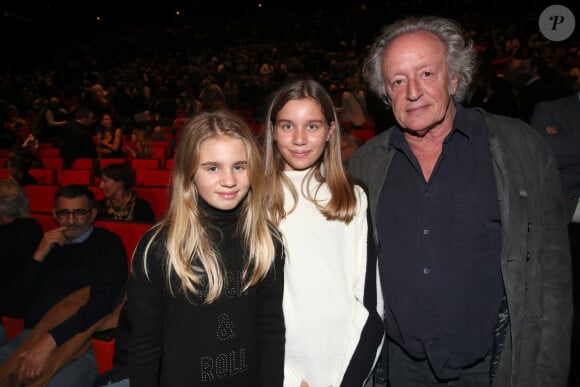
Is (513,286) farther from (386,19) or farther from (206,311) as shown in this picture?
(386,19)

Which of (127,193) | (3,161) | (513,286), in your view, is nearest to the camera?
(513,286)

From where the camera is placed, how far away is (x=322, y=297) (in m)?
1.47


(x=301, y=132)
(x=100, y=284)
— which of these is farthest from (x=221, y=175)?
(x=100, y=284)

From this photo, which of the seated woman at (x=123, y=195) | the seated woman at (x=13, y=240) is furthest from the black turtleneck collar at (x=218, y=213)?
the seated woman at (x=123, y=195)

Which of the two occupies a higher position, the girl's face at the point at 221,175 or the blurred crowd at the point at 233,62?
the blurred crowd at the point at 233,62

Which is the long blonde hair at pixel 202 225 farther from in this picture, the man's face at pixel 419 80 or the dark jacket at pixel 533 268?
the dark jacket at pixel 533 268

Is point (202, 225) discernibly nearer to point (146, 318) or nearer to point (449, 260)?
point (146, 318)

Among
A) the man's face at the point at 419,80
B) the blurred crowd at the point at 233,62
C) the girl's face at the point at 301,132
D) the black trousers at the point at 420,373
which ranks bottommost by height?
the black trousers at the point at 420,373

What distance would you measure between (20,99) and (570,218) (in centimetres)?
1458

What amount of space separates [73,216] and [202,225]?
136 cm

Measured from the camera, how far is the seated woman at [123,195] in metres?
3.49

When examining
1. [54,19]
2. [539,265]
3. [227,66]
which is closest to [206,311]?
[539,265]

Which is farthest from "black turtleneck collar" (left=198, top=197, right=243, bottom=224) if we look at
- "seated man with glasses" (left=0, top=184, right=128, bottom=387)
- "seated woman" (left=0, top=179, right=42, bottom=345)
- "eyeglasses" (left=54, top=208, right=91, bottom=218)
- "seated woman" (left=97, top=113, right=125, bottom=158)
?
"seated woman" (left=97, top=113, right=125, bottom=158)

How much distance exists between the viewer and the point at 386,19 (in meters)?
18.1
